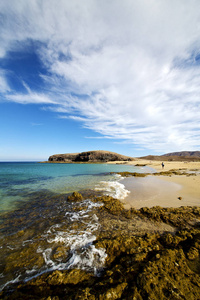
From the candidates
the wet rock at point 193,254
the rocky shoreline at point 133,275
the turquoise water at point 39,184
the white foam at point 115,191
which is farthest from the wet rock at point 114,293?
the turquoise water at point 39,184

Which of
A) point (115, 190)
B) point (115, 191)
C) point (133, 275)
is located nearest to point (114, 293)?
point (133, 275)

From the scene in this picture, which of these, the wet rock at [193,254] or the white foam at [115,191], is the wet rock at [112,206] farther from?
the wet rock at [193,254]

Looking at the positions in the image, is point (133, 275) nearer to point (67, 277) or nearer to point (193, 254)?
point (67, 277)

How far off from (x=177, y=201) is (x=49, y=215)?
303 inches

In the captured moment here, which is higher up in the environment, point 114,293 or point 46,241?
point 114,293

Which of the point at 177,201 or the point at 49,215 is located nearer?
the point at 49,215

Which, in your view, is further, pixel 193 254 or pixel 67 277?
pixel 193 254

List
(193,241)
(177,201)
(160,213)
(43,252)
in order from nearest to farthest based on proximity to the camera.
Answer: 1. (193,241)
2. (43,252)
3. (160,213)
4. (177,201)

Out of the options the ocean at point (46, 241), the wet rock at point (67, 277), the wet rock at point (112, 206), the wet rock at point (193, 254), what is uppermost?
the wet rock at point (193, 254)

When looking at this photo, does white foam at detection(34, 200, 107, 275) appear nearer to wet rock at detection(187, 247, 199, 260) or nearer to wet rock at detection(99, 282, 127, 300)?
wet rock at detection(99, 282, 127, 300)

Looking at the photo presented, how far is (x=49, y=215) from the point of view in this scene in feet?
21.6

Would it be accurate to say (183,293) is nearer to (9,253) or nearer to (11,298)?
(11,298)

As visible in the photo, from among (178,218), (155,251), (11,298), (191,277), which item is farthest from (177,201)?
(11,298)

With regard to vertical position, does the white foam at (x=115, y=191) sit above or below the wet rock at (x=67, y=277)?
above
